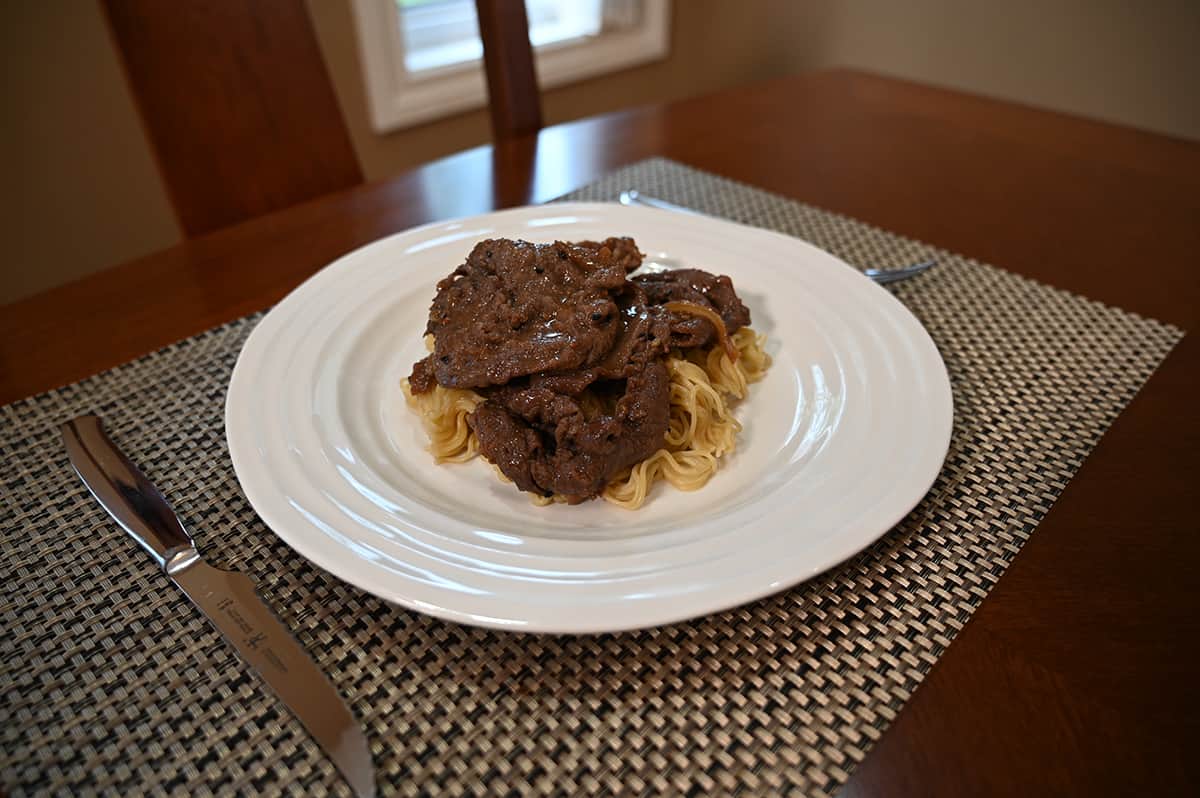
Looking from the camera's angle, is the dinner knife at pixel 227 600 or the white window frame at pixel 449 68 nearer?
the dinner knife at pixel 227 600

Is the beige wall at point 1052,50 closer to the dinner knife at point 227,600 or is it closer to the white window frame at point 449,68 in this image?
Answer: the white window frame at point 449,68

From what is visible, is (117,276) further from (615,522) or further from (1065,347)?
(1065,347)

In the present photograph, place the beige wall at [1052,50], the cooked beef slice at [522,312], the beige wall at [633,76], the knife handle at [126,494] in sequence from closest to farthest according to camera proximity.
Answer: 1. the knife handle at [126,494]
2. the cooked beef slice at [522,312]
3. the beige wall at [633,76]
4. the beige wall at [1052,50]

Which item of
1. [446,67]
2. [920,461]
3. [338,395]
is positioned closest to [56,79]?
[446,67]

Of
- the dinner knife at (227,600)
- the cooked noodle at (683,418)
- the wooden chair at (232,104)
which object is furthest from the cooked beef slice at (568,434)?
the wooden chair at (232,104)

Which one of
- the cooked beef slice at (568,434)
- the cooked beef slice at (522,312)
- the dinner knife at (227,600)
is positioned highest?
the cooked beef slice at (522,312)

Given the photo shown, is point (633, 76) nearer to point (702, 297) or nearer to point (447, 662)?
point (702, 297)

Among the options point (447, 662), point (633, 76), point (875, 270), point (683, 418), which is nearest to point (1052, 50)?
point (633, 76)
